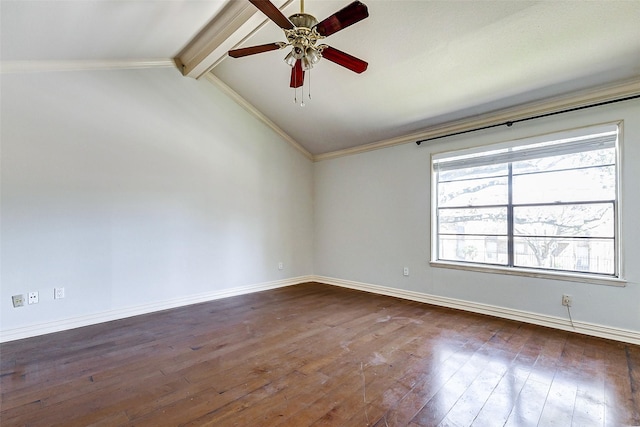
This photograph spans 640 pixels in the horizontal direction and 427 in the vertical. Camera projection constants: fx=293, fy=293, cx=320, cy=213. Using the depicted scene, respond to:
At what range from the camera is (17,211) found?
2871 millimetres

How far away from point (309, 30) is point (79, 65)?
9.37 ft

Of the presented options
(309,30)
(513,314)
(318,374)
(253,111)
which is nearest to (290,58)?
(309,30)

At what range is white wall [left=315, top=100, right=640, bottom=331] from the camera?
9.10 feet

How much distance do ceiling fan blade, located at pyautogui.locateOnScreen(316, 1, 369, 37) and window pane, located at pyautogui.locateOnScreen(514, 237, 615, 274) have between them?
3100 millimetres

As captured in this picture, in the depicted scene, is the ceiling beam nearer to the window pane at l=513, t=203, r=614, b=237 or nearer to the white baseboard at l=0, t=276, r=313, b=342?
the white baseboard at l=0, t=276, r=313, b=342

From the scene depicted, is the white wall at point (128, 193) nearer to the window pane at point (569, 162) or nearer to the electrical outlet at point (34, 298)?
the electrical outlet at point (34, 298)

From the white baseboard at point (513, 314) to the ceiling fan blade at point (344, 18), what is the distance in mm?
3457

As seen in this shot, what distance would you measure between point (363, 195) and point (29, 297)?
432 centimetres

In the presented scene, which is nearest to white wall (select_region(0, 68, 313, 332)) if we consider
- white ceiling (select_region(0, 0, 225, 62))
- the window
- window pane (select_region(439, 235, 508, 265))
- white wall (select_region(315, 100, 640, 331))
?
white ceiling (select_region(0, 0, 225, 62))

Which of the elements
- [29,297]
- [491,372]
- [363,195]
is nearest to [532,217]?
[491,372]

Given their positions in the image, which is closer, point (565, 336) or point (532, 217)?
point (565, 336)

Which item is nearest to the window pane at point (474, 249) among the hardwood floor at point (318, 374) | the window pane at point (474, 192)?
the window pane at point (474, 192)

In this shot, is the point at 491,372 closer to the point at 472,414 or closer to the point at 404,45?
the point at 472,414

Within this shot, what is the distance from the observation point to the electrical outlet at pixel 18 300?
2848mm
